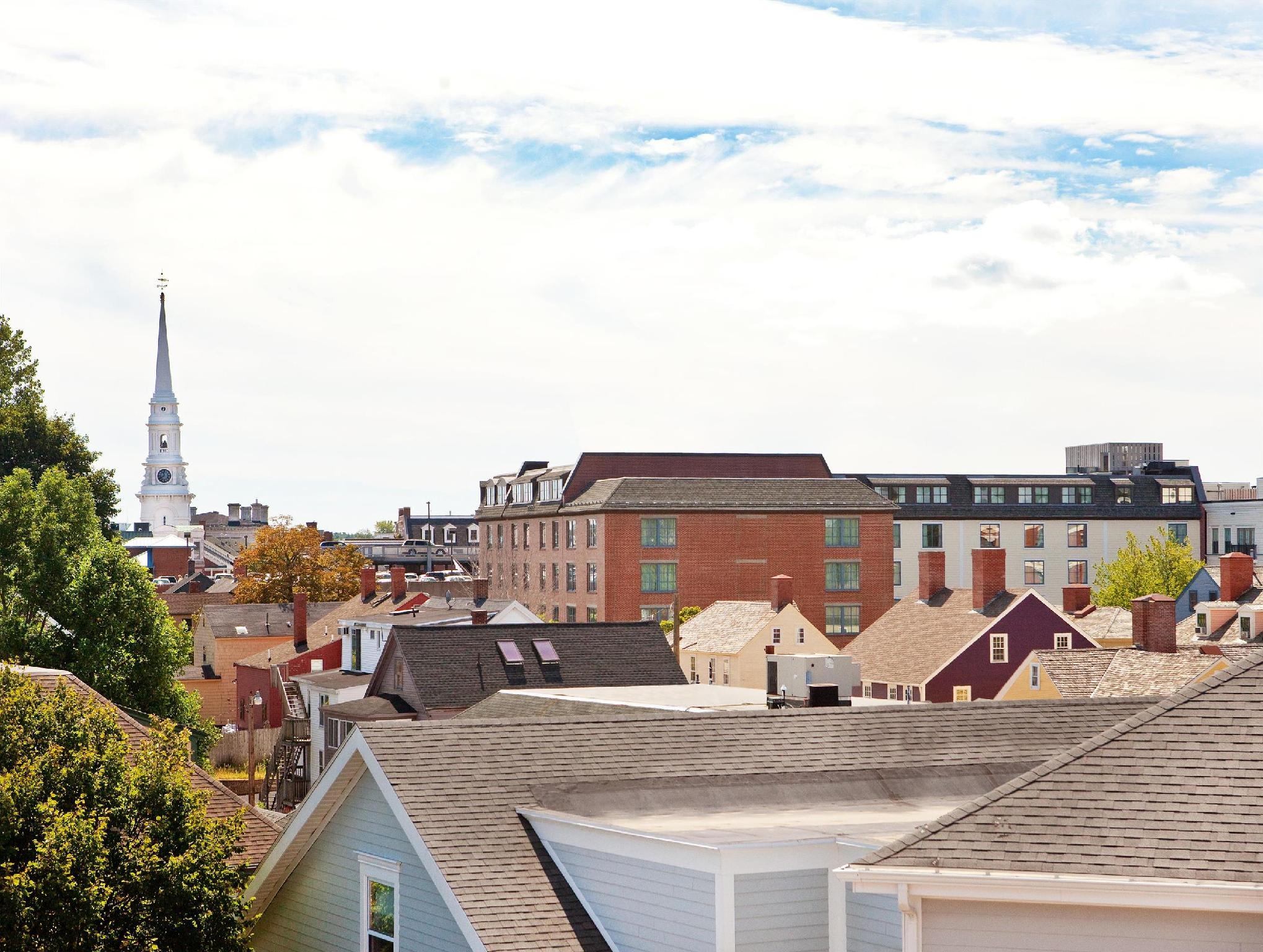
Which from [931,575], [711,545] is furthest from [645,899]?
[711,545]

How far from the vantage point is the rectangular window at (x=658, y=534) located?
102000 mm

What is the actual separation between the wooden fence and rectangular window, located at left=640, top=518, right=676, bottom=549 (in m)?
38.4

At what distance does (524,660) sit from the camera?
51.8 metres

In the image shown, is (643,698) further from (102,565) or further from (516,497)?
(516,497)

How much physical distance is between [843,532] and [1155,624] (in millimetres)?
46553

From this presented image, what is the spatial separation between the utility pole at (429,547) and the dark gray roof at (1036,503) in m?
42.5

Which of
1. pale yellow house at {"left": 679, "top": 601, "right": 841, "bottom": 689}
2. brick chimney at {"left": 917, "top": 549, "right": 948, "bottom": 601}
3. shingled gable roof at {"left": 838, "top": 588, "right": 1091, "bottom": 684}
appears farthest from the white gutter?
brick chimney at {"left": 917, "top": 549, "right": 948, "bottom": 601}

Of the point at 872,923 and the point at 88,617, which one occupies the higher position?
the point at 88,617

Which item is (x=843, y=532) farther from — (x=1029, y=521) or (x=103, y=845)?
(x=103, y=845)

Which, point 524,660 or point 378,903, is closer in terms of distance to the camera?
point 378,903

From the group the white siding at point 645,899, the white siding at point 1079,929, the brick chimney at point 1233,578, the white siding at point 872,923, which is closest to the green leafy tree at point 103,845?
the white siding at point 645,899

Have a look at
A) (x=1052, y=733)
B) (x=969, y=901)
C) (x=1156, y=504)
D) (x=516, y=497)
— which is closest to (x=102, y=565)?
(x=1052, y=733)

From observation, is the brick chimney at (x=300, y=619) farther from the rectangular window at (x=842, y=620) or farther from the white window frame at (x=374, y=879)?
the white window frame at (x=374, y=879)

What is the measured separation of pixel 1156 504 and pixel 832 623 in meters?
39.1
